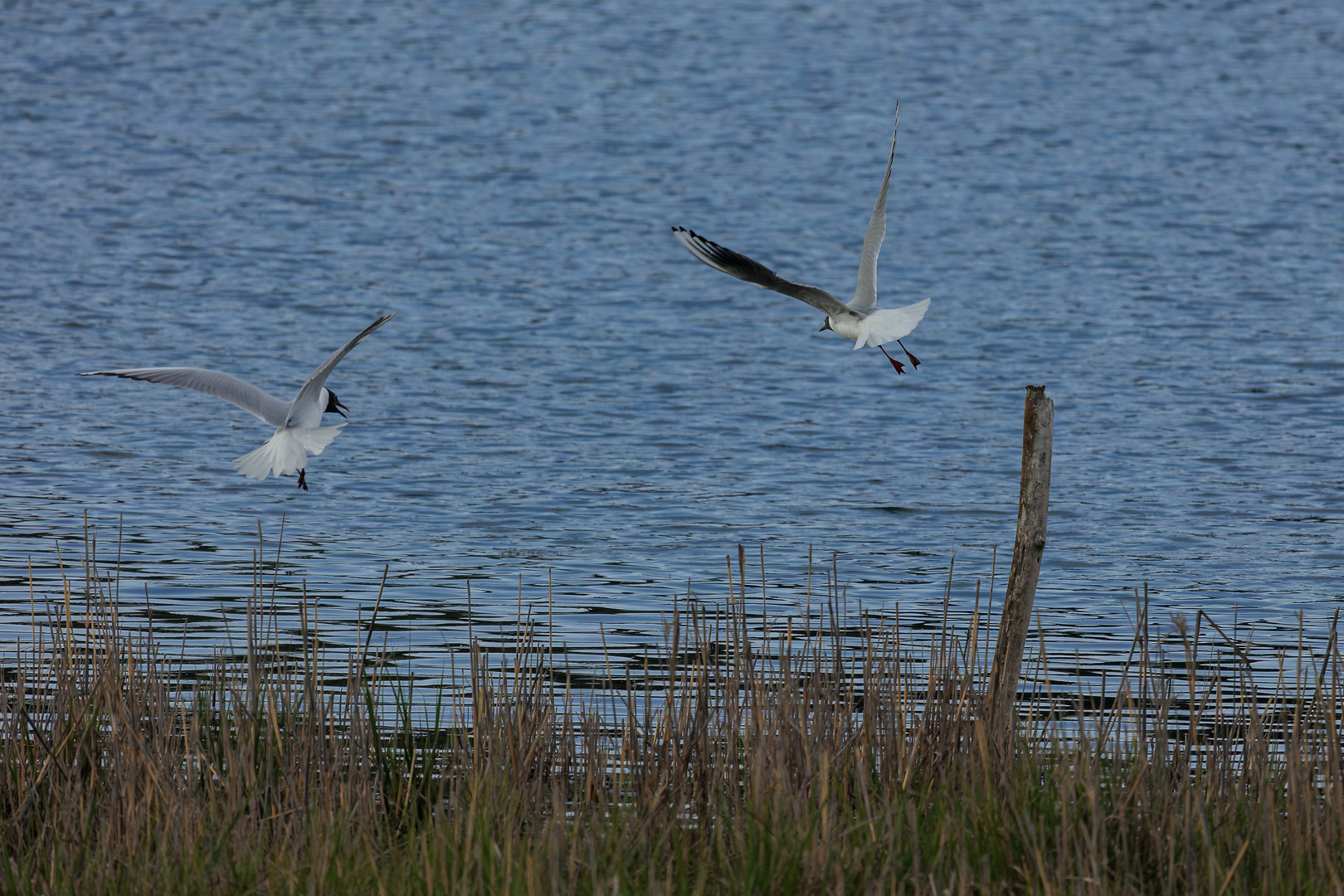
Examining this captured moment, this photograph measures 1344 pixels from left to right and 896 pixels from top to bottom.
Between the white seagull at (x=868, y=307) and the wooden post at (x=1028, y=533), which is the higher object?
the white seagull at (x=868, y=307)

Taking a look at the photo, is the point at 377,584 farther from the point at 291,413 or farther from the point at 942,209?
the point at 942,209

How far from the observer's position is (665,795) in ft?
21.9

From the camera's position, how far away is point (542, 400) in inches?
798

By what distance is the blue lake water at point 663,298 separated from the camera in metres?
13.5

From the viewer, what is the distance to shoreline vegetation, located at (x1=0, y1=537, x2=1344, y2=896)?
5668 mm

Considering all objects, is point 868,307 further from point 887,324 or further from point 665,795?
point 665,795

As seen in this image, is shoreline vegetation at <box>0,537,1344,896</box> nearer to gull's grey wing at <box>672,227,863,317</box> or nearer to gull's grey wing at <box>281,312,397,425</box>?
gull's grey wing at <box>281,312,397,425</box>

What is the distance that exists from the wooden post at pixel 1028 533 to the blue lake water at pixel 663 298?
3290mm

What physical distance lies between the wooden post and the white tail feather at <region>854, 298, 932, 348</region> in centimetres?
129

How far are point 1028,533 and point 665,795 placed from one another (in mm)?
1760

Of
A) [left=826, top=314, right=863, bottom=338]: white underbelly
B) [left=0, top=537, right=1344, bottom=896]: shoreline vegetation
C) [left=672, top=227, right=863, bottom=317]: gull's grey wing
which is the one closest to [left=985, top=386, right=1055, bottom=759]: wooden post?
[left=0, top=537, right=1344, bottom=896]: shoreline vegetation

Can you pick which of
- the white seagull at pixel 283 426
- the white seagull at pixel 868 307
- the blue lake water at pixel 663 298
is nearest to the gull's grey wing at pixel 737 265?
the white seagull at pixel 868 307

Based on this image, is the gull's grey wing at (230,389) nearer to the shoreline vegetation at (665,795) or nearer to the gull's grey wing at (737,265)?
the shoreline vegetation at (665,795)

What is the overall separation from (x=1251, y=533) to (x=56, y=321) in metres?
14.8
